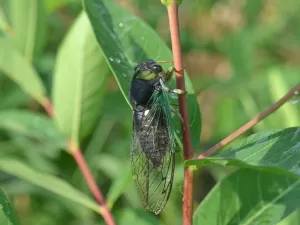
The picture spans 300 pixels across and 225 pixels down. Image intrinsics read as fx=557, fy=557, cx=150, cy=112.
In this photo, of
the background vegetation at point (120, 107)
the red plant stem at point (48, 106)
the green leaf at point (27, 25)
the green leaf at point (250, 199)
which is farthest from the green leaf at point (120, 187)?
the green leaf at point (27, 25)

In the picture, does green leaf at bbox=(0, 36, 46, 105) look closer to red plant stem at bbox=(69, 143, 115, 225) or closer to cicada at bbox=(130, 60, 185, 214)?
red plant stem at bbox=(69, 143, 115, 225)

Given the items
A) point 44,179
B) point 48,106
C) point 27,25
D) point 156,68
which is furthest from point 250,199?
point 27,25

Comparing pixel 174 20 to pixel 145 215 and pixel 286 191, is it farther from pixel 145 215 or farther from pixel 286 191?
pixel 145 215

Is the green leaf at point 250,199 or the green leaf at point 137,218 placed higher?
the green leaf at point 250,199

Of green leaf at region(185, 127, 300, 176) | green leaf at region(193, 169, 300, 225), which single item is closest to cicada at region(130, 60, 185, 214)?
green leaf at region(193, 169, 300, 225)

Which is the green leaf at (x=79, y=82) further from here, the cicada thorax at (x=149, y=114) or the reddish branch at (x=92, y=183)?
the cicada thorax at (x=149, y=114)

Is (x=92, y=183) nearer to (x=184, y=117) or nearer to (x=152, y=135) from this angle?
(x=152, y=135)
